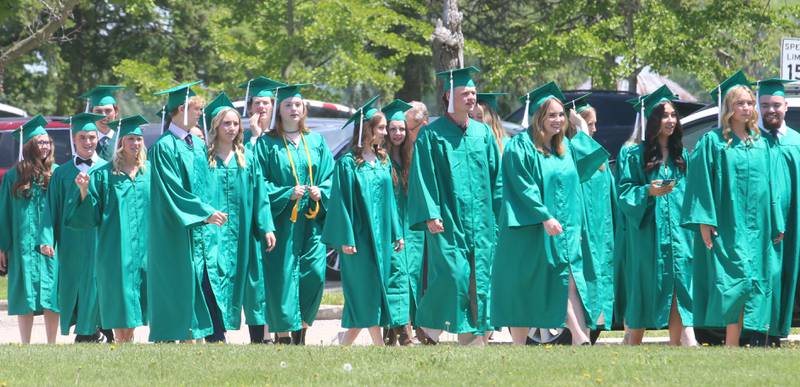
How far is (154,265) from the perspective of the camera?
31.6 ft

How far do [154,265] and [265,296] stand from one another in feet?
3.38

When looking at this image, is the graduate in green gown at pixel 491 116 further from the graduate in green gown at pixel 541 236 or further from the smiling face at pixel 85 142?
the smiling face at pixel 85 142

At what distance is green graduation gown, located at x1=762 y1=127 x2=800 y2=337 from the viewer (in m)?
8.91

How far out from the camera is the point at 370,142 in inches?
412

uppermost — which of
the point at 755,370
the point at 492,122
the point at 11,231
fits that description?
the point at 492,122

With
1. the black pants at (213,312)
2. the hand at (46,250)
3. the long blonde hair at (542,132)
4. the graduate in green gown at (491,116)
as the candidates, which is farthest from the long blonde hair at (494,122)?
the hand at (46,250)

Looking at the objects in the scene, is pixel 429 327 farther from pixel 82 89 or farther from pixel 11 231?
pixel 82 89

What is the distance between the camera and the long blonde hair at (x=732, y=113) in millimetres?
8852

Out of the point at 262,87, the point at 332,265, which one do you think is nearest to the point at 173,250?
the point at 262,87

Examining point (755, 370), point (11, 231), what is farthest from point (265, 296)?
point (755, 370)

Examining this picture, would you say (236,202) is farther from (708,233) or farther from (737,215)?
(737,215)

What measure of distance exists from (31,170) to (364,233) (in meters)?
2.88

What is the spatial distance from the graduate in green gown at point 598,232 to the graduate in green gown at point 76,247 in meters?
3.57

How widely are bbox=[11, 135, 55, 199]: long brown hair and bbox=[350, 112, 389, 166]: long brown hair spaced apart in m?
2.56
